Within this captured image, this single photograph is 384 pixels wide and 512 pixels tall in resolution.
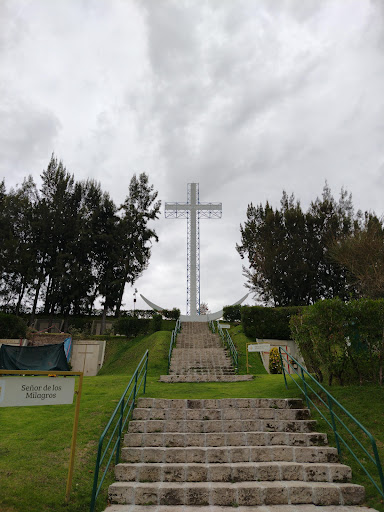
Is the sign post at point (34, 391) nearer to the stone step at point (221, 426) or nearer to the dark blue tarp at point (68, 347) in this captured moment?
the stone step at point (221, 426)

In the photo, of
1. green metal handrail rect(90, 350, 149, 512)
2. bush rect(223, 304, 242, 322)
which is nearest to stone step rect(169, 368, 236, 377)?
green metal handrail rect(90, 350, 149, 512)

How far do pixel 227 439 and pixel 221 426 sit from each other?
438 mm

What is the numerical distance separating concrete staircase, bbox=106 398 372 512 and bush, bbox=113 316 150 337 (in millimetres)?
15382

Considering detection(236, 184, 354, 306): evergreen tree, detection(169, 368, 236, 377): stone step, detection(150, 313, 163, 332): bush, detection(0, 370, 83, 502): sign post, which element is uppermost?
detection(236, 184, 354, 306): evergreen tree

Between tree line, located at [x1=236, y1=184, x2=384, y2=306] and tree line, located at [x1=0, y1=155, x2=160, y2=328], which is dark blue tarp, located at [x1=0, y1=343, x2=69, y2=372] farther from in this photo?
tree line, located at [x1=236, y1=184, x2=384, y2=306]

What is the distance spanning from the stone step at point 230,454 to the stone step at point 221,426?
788 mm

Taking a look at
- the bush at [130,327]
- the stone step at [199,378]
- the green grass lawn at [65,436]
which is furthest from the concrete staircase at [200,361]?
the bush at [130,327]

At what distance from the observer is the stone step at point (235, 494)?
4.59 meters

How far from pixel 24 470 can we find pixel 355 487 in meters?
4.44

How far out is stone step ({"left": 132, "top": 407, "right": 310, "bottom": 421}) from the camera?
22.5ft

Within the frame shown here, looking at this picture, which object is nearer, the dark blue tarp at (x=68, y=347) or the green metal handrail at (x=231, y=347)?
the green metal handrail at (x=231, y=347)

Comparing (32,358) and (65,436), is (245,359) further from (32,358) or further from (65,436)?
(65,436)

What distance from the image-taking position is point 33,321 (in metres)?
28.2

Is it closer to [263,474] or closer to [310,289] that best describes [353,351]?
[263,474]
